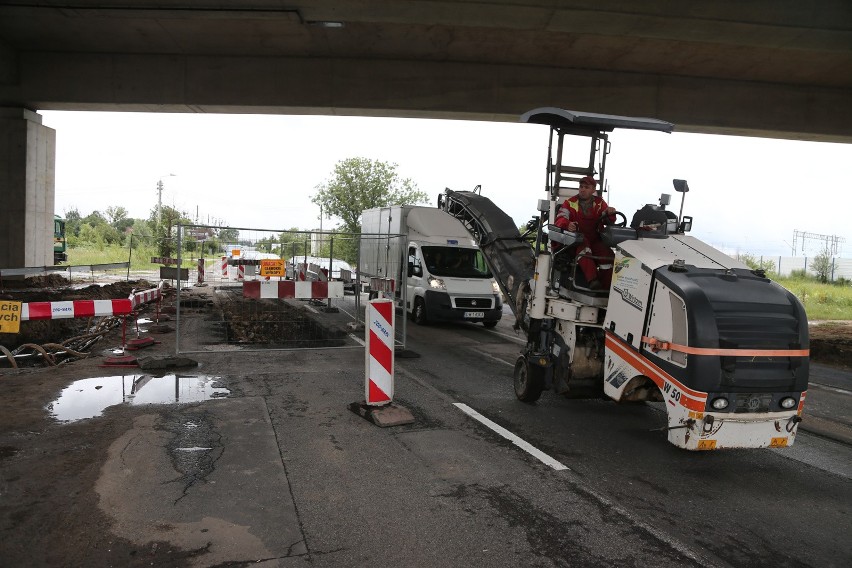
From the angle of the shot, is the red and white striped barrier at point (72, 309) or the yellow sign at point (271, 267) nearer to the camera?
the red and white striped barrier at point (72, 309)

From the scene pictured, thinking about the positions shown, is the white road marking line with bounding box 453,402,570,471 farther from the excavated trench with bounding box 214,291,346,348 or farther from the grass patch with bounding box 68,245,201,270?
the grass patch with bounding box 68,245,201,270

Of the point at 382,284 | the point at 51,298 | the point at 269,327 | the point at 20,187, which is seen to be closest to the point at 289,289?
the point at 382,284

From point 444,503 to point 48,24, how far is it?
46.1 ft

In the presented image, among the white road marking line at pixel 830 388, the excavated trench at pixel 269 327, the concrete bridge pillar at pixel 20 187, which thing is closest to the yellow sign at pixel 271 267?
the excavated trench at pixel 269 327

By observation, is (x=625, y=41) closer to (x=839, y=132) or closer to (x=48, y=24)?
(x=839, y=132)

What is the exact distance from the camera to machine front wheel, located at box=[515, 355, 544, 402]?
7145 millimetres

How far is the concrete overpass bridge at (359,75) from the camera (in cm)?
1250

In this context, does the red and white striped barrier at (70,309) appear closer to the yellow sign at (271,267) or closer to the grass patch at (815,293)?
the grass patch at (815,293)

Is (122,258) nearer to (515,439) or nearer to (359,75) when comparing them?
(359,75)

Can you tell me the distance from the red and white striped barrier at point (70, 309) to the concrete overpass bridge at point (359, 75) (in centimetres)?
653

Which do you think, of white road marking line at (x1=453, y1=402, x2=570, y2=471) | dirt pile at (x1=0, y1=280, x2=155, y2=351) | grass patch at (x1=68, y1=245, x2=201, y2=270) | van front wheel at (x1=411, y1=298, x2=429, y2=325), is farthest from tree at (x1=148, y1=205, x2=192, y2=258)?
white road marking line at (x1=453, y1=402, x2=570, y2=471)

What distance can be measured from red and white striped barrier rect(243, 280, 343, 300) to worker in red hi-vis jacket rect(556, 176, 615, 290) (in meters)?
5.05

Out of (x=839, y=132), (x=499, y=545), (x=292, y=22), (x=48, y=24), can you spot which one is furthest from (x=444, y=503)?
(x=839, y=132)

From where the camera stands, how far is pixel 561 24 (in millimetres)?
11328
